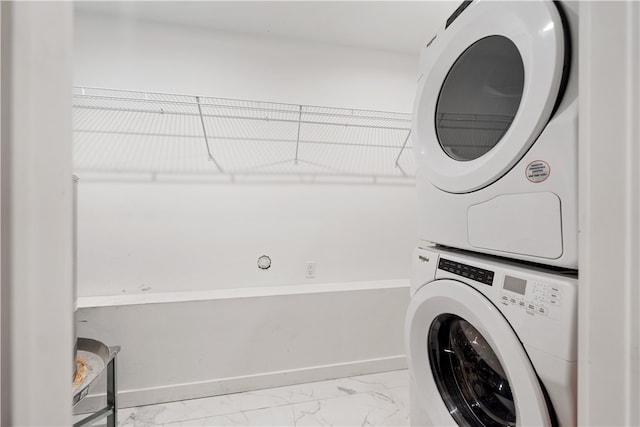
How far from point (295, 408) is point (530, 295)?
57.0 inches

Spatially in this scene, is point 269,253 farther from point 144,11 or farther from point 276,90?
point 144,11

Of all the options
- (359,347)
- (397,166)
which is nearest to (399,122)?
(397,166)

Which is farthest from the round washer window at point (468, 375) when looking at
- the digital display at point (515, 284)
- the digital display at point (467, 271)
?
the digital display at point (515, 284)

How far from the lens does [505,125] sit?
72 cm

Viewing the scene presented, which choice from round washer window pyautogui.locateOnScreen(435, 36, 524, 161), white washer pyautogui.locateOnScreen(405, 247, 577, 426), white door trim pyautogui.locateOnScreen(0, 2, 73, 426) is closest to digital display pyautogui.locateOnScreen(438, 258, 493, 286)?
white washer pyautogui.locateOnScreen(405, 247, 577, 426)

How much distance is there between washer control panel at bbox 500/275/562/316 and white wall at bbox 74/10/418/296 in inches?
53.4

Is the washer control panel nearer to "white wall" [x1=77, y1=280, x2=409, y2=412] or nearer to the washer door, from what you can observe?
the washer door

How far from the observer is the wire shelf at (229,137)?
5.35 feet

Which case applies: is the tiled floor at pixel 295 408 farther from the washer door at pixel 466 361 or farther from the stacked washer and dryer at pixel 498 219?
the washer door at pixel 466 361

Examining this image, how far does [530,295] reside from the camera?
60 centimetres

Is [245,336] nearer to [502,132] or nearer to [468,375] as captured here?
[468,375]
